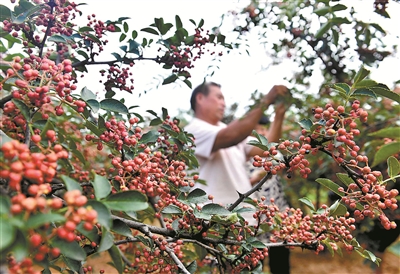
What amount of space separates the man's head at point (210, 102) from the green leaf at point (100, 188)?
2.64m

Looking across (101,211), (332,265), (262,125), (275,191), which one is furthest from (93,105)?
(332,265)

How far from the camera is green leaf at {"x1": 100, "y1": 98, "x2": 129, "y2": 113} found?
906mm

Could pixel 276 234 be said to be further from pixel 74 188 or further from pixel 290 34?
pixel 290 34

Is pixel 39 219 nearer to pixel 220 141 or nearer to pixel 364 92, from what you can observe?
pixel 364 92

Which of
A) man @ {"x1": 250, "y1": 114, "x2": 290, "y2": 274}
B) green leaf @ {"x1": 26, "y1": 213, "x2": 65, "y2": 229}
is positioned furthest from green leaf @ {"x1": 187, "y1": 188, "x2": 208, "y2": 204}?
man @ {"x1": 250, "y1": 114, "x2": 290, "y2": 274}

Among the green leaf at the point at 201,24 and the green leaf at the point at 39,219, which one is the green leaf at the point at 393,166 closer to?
the green leaf at the point at 39,219

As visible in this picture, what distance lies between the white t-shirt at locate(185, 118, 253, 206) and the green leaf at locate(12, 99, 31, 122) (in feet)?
6.78

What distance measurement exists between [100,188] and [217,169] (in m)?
2.41

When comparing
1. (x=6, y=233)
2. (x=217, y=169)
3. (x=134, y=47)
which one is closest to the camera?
(x=6, y=233)

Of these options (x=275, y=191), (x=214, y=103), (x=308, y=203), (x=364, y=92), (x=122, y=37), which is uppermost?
(x=122, y=37)

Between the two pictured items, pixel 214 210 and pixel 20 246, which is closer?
pixel 20 246

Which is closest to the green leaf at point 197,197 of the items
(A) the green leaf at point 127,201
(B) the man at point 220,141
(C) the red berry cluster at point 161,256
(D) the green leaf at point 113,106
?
(C) the red berry cluster at point 161,256

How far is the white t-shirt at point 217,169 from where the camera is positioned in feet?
9.12

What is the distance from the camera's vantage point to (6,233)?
1.33 ft
